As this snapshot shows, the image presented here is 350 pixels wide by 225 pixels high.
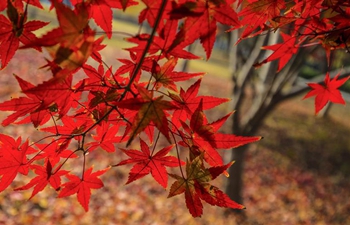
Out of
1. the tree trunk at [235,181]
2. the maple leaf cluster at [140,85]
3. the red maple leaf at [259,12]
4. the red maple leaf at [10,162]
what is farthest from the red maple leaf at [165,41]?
the tree trunk at [235,181]

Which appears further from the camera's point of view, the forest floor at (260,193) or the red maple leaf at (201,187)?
the forest floor at (260,193)

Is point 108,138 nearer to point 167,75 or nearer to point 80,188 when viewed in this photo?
point 80,188

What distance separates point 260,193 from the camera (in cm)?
518

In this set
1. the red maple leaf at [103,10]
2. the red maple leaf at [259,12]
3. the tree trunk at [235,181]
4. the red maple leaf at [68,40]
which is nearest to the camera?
the red maple leaf at [68,40]

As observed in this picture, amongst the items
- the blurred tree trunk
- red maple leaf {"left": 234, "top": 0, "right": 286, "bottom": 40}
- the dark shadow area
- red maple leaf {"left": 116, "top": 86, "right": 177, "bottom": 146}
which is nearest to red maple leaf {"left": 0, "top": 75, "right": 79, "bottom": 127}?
red maple leaf {"left": 116, "top": 86, "right": 177, "bottom": 146}

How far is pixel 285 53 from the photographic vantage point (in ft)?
3.79

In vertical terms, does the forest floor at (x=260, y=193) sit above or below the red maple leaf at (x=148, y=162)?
below

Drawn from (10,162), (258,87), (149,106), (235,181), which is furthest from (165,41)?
(235,181)

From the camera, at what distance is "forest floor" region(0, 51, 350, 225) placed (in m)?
3.75

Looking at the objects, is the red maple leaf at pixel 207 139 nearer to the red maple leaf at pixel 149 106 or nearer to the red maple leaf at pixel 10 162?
the red maple leaf at pixel 149 106

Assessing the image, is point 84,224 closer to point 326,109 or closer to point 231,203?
point 231,203

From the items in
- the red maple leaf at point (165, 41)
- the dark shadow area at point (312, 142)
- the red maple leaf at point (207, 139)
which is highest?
the red maple leaf at point (165, 41)

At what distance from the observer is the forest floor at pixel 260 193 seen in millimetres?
3754

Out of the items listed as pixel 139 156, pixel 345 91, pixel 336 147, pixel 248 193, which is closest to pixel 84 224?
pixel 248 193
